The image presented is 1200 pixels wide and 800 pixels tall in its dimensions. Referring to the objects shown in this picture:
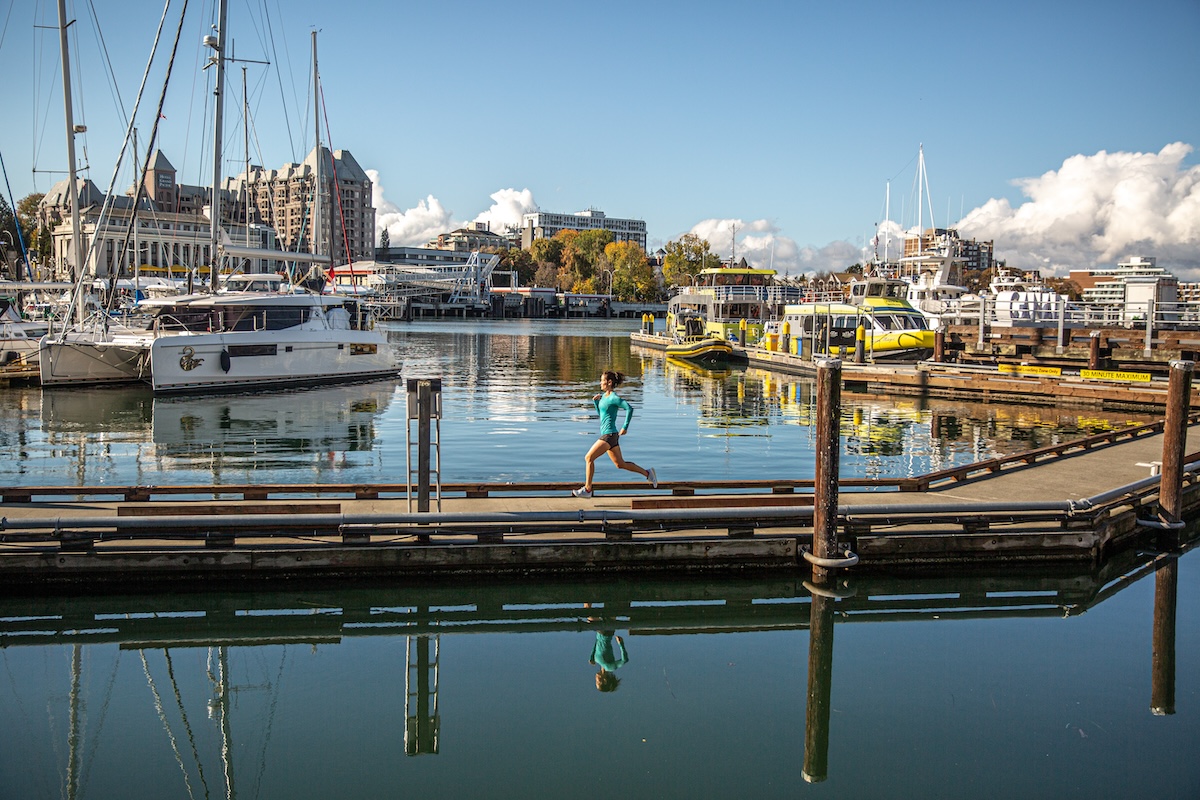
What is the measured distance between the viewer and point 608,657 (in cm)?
999

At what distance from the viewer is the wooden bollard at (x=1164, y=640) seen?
9.20 m

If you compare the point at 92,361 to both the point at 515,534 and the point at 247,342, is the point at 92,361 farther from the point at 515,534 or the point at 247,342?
the point at 515,534

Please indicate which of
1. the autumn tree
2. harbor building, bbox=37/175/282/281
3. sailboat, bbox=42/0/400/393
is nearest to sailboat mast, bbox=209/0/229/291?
sailboat, bbox=42/0/400/393

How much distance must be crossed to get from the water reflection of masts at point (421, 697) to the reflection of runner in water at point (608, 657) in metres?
1.68

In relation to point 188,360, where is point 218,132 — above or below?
above

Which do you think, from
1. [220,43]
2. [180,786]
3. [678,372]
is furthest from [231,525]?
[678,372]

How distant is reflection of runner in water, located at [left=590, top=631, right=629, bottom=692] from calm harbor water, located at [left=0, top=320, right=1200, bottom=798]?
0.37 ft

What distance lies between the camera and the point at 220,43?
34.8m

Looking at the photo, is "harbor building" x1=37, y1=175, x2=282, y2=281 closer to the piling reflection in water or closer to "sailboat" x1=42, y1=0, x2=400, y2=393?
"sailboat" x1=42, y1=0, x2=400, y2=393

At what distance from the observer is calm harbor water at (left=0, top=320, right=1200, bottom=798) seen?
7512mm

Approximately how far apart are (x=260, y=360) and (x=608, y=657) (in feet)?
92.3

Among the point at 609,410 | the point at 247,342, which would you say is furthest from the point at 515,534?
the point at 247,342

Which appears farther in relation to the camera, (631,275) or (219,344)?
(631,275)

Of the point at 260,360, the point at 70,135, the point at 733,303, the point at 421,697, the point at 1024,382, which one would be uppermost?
the point at 70,135
